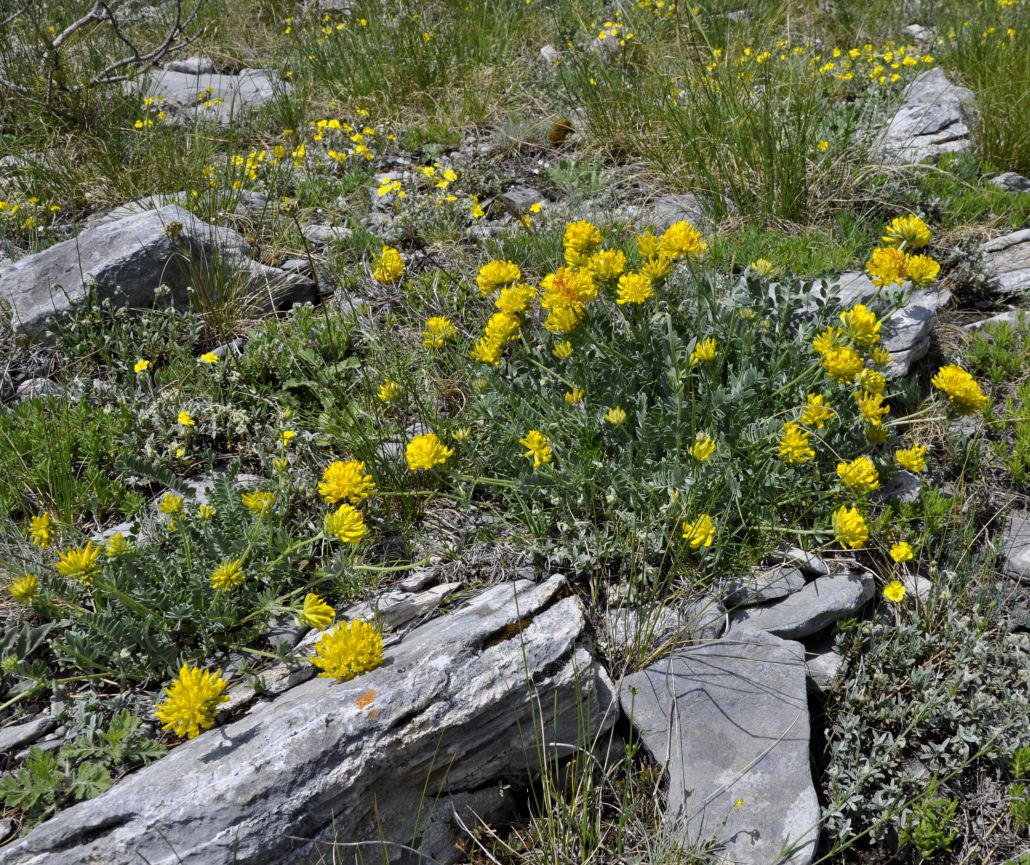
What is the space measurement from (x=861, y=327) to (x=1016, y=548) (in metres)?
0.98

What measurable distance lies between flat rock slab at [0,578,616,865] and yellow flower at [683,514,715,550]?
40cm

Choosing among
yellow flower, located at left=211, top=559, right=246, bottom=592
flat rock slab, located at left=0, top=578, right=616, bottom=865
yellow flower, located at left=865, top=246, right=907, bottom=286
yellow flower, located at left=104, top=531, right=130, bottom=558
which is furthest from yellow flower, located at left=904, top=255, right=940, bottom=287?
yellow flower, located at left=104, top=531, right=130, bottom=558

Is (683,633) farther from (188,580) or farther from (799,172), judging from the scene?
(799,172)

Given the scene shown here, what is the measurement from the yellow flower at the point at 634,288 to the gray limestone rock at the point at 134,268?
2073 millimetres

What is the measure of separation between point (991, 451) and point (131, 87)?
21.0ft

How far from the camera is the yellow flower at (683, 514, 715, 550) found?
2334mm

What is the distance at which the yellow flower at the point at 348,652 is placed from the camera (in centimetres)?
203

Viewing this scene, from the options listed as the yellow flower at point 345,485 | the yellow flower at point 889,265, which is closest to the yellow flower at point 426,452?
the yellow flower at point 345,485

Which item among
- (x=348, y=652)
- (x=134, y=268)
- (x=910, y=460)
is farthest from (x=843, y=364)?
(x=134, y=268)

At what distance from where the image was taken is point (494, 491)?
2.84 meters

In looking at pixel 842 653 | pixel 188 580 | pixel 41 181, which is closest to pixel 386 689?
pixel 188 580

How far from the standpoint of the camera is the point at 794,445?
2.41 m

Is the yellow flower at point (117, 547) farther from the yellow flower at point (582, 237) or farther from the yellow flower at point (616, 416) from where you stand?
the yellow flower at point (582, 237)

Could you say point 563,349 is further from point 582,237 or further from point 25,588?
point 25,588
